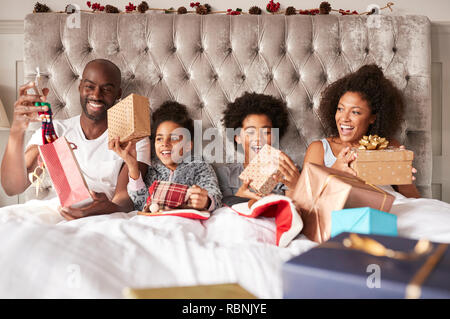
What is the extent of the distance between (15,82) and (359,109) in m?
2.08

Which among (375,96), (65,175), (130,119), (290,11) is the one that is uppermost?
(290,11)

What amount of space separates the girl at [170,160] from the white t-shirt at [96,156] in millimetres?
90

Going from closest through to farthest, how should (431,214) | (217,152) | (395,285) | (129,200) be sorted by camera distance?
(395,285), (431,214), (129,200), (217,152)

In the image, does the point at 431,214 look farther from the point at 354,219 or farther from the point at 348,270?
the point at 348,270

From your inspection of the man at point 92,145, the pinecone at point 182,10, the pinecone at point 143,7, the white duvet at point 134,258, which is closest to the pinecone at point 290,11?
the pinecone at point 182,10

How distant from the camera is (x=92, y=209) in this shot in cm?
125

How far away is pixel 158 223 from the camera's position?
1.03m

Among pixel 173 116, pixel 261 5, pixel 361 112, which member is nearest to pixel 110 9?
pixel 173 116

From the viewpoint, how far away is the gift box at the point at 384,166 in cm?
129

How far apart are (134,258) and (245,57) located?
1387 millimetres

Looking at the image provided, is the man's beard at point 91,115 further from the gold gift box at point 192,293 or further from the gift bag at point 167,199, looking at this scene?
the gold gift box at point 192,293

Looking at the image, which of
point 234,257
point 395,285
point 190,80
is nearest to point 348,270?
point 395,285

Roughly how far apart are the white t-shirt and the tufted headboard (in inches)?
6.4

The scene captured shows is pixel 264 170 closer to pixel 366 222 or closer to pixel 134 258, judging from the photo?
pixel 366 222
